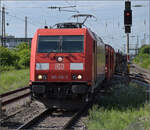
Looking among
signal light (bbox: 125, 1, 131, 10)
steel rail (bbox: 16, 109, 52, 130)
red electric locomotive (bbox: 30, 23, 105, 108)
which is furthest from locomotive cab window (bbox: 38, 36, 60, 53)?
signal light (bbox: 125, 1, 131, 10)

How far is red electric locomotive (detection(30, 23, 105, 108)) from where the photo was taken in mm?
10258

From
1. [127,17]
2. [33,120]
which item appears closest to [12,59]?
[127,17]

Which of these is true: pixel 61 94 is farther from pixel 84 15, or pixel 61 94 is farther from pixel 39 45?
pixel 84 15

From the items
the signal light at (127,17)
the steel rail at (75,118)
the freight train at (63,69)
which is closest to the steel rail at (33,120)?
the freight train at (63,69)

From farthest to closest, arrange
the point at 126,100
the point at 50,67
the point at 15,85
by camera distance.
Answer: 1. the point at 15,85
2. the point at 126,100
3. the point at 50,67

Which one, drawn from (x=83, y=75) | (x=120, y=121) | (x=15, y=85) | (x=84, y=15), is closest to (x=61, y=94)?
(x=83, y=75)

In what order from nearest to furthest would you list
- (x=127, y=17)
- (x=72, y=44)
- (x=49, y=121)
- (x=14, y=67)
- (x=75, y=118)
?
1. (x=49, y=121)
2. (x=75, y=118)
3. (x=72, y=44)
4. (x=127, y=17)
5. (x=14, y=67)

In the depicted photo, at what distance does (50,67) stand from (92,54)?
150 cm

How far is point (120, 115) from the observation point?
923cm

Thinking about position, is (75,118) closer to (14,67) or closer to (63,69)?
(63,69)

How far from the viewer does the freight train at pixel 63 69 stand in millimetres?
10258

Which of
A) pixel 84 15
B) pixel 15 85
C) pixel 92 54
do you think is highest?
pixel 84 15

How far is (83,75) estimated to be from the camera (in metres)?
10.2

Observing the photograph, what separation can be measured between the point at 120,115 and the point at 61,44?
3187 mm
